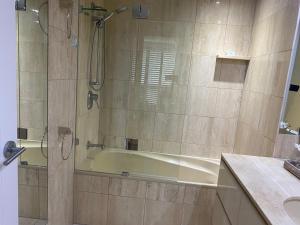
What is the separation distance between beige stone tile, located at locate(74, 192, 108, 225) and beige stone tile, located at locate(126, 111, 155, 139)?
0.84 m

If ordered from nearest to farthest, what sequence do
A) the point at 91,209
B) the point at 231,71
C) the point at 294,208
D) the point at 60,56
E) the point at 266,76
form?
the point at 294,208 < the point at 60,56 < the point at 266,76 < the point at 91,209 < the point at 231,71

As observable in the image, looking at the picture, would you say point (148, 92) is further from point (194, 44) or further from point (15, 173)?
point (15, 173)

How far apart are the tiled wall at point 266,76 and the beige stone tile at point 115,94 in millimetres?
1372

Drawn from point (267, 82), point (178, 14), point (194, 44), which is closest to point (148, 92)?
point (194, 44)

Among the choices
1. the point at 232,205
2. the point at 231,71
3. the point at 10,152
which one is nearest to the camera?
the point at 10,152

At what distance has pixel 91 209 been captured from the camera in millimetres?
2191

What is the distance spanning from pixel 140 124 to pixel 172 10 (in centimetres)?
136

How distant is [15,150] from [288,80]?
5.64 feet

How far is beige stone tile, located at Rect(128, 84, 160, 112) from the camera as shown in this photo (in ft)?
8.71

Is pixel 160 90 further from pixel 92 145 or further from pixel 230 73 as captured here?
pixel 92 145

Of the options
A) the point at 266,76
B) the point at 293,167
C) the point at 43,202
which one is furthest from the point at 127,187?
the point at 266,76

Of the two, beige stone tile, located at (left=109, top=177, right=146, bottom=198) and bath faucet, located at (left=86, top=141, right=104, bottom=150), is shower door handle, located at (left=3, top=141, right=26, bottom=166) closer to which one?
beige stone tile, located at (left=109, top=177, right=146, bottom=198)

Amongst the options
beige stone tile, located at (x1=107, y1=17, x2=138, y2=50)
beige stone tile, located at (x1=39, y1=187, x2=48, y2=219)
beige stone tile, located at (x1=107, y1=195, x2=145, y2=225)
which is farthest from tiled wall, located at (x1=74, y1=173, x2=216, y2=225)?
beige stone tile, located at (x1=107, y1=17, x2=138, y2=50)

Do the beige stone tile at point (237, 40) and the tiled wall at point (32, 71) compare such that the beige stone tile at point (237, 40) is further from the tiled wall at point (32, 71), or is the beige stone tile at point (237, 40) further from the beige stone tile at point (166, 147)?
the tiled wall at point (32, 71)
